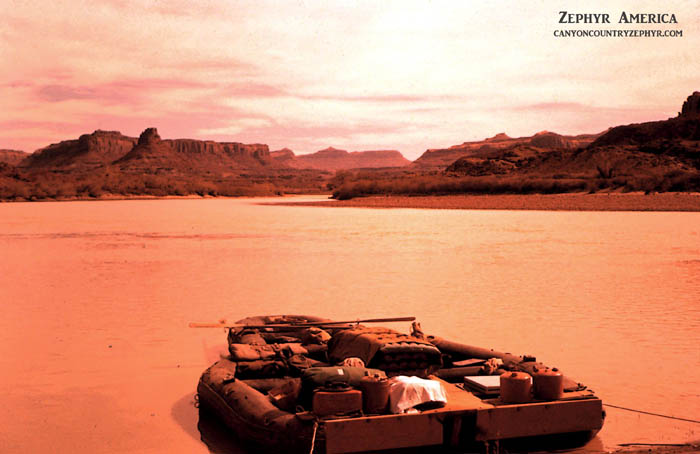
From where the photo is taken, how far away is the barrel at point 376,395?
6.23 metres

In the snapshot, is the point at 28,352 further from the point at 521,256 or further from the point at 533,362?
the point at 521,256

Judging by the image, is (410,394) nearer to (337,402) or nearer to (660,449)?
(337,402)

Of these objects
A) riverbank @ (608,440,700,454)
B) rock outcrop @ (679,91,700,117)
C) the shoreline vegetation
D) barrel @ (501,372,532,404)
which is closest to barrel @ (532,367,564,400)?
barrel @ (501,372,532,404)

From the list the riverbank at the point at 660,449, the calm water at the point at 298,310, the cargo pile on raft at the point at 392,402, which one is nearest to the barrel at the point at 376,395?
the cargo pile on raft at the point at 392,402

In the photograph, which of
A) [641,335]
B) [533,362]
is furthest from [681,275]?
[533,362]

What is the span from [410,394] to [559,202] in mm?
57637

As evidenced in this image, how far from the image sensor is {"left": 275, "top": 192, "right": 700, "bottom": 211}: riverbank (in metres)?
53.9

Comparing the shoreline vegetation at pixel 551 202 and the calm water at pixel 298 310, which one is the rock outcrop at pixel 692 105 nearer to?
the shoreline vegetation at pixel 551 202

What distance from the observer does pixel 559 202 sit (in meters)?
61.3

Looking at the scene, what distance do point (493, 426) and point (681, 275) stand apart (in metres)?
14.7

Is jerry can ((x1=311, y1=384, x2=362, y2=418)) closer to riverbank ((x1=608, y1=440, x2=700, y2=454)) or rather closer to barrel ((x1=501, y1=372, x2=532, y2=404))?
barrel ((x1=501, y1=372, x2=532, y2=404))

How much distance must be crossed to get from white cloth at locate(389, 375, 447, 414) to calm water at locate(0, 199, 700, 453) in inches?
76.9

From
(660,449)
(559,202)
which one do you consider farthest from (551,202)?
→ (660,449)

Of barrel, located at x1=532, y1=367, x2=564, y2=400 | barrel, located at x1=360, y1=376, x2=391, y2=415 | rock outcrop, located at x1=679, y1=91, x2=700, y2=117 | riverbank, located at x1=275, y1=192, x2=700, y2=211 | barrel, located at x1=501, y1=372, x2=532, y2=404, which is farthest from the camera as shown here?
rock outcrop, located at x1=679, y1=91, x2=700, y2=117
